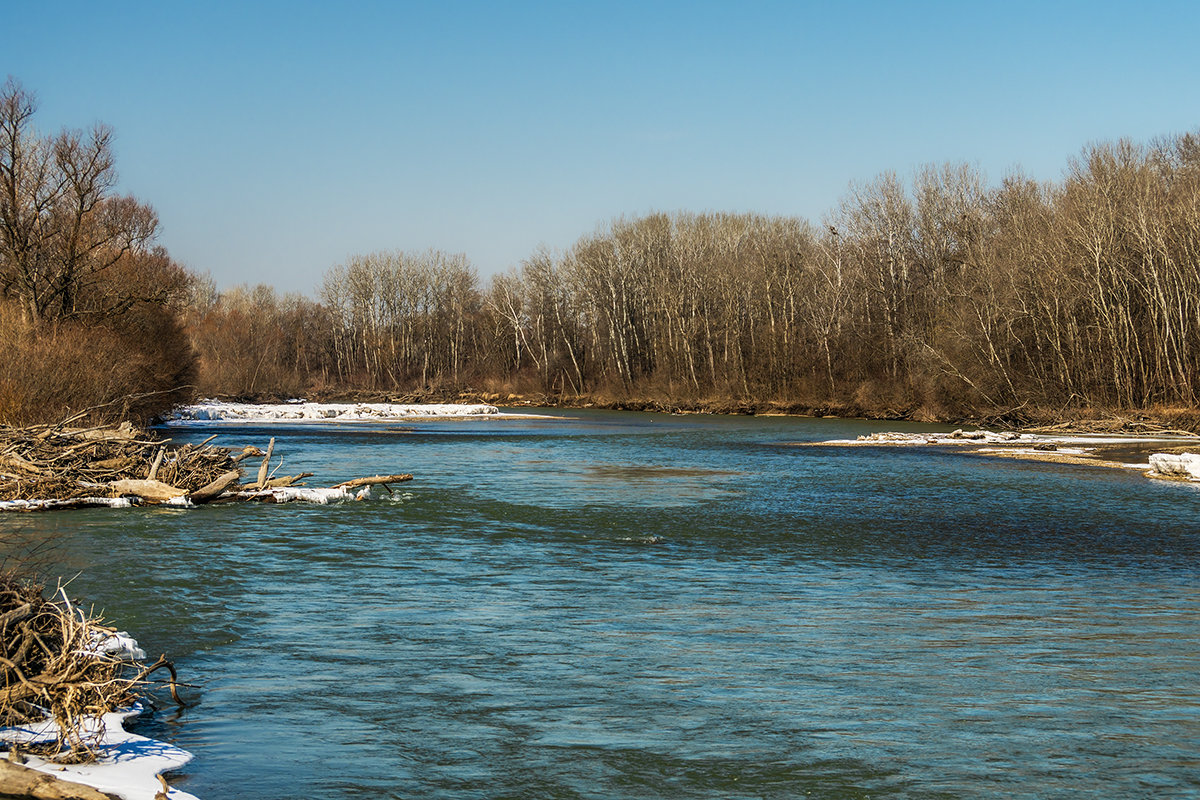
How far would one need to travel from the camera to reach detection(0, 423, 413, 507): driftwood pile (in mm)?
20953

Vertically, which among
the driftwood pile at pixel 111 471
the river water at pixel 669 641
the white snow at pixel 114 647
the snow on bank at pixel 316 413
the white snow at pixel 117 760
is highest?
the snow on bank at pixel 316 413

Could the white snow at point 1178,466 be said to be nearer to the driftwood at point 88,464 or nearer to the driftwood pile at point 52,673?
the driftwood at point 88,464

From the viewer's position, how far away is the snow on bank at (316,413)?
211 ft

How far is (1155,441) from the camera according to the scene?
39188 millimetres

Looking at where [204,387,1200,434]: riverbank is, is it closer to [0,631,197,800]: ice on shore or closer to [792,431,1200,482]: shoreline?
[792,431,1200,482]: shoreline

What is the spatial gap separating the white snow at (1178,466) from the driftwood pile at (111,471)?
66.4ft

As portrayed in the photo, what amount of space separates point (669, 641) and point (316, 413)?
64426 millimetres

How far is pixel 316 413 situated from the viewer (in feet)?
237

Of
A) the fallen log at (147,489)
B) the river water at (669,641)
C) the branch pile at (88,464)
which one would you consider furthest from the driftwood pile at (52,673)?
the branch pile at (88,464)

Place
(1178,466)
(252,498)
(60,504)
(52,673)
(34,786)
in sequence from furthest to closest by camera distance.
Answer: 1. (1178,466)
2. (252,498)
3. (60,504)
4. (52,673)
5. (34,786)

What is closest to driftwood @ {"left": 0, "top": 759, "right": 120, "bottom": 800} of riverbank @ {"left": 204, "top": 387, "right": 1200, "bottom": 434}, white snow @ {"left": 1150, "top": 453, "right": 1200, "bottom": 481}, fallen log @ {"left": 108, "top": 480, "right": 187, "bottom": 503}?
fallen log @ {"left": 108, "top": 480, "right": 187, "bottom": 503}

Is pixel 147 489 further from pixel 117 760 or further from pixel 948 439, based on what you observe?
pixel 948 439

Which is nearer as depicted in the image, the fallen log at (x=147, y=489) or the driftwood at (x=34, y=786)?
the driftwood at (x=34, y=786)

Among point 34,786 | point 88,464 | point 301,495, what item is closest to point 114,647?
point 34,786
